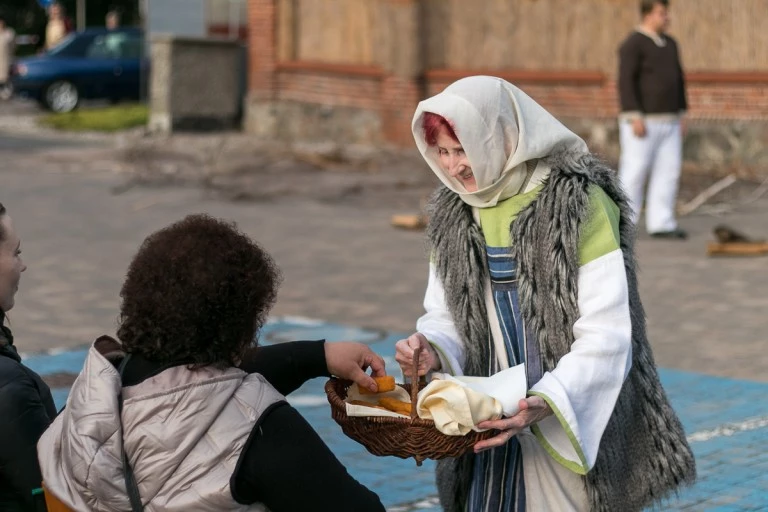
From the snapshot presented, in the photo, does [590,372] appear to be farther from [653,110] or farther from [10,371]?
[653,110]

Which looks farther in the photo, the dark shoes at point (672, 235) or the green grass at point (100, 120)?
the green grass at point (100, 120)

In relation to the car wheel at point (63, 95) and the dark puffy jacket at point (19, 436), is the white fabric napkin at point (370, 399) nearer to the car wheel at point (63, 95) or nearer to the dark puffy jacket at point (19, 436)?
the dark puffy jacket at point (19, 436)

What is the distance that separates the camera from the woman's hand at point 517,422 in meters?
3.04

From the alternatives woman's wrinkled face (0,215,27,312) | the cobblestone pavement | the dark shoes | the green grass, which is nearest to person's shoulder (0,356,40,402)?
woman's wrinkled face (0,215,27,312)

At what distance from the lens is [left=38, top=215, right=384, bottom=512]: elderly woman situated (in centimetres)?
258

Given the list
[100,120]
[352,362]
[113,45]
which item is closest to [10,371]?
[352,362]

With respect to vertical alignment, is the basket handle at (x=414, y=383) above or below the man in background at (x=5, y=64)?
above

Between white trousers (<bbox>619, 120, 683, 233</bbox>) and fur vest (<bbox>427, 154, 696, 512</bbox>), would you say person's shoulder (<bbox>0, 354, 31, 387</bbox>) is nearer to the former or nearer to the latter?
fur vest (<bbox>427, 154, 696, 512</bbox>)

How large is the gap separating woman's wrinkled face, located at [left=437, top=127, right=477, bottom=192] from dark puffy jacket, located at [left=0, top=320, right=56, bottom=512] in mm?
1105

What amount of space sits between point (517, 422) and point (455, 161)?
0.67 metres

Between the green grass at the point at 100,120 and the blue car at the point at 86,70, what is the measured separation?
6.99ft

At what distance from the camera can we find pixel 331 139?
2067 cm

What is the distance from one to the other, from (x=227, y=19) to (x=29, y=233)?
1495 cm

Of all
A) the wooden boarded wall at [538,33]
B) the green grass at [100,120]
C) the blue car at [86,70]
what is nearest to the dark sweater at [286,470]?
the wooden boarded wall at [538,33]
